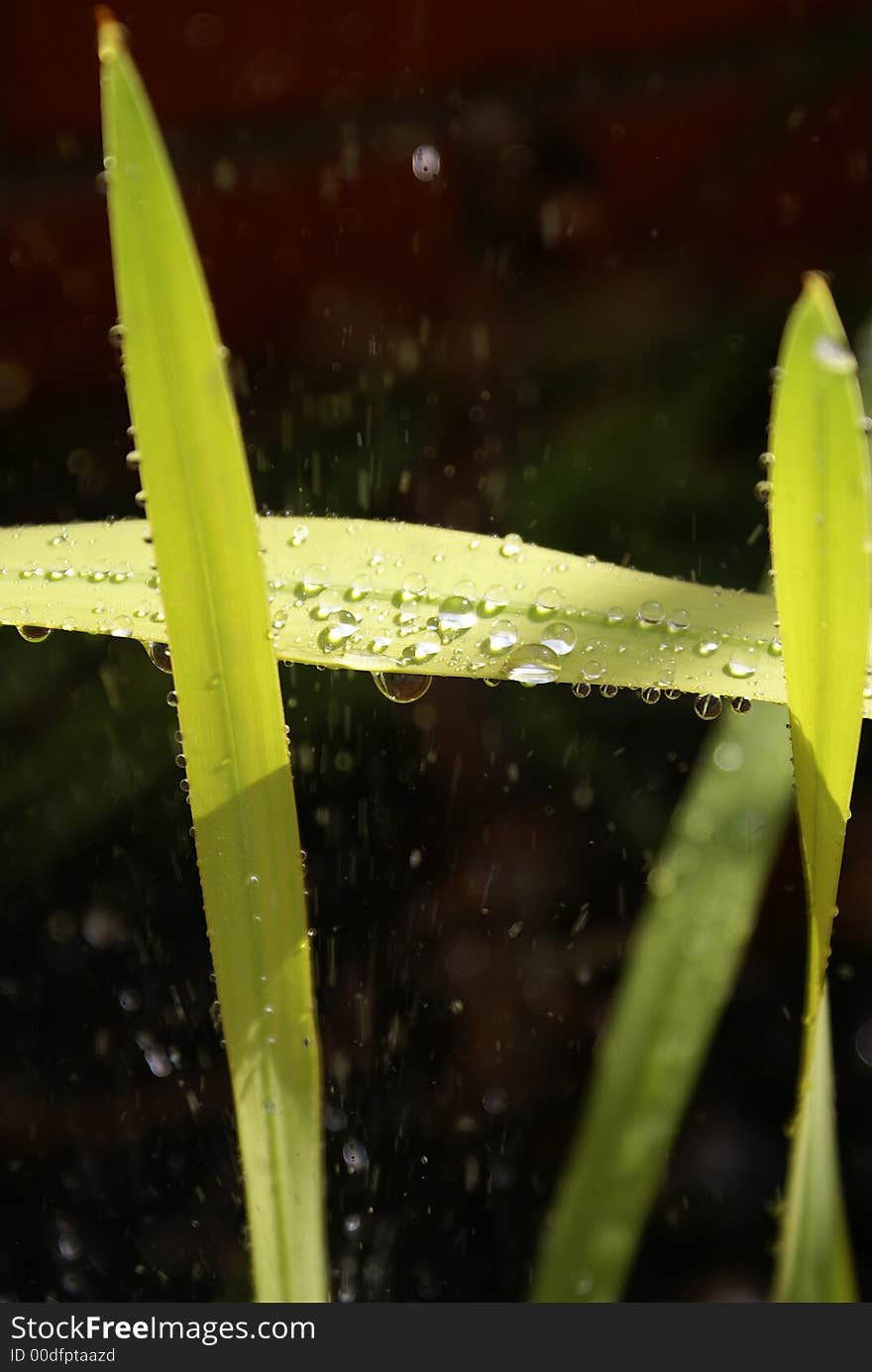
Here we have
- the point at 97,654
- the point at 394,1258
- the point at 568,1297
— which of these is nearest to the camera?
the point at 568,1297

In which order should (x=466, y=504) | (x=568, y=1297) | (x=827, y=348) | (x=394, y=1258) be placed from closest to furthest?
(x=827, y=348), (x=568, y=1297), (x=394, y=1258), (x=466, y=504)

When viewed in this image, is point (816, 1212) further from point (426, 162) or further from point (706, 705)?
point (426, 162)

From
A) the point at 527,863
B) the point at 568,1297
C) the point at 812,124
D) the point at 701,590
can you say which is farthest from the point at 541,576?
the point at 812,124

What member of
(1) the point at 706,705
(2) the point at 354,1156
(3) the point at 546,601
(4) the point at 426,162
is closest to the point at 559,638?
(3) the point at 546,601

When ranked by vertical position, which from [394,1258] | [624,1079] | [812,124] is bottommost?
[394,1258]

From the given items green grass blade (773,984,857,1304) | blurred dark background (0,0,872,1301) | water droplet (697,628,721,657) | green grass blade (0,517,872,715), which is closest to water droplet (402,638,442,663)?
green grass blade (0,517,872,715)

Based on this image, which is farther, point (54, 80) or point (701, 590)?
point (54, 80)

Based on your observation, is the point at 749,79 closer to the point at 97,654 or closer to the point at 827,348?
the point at 97,654
